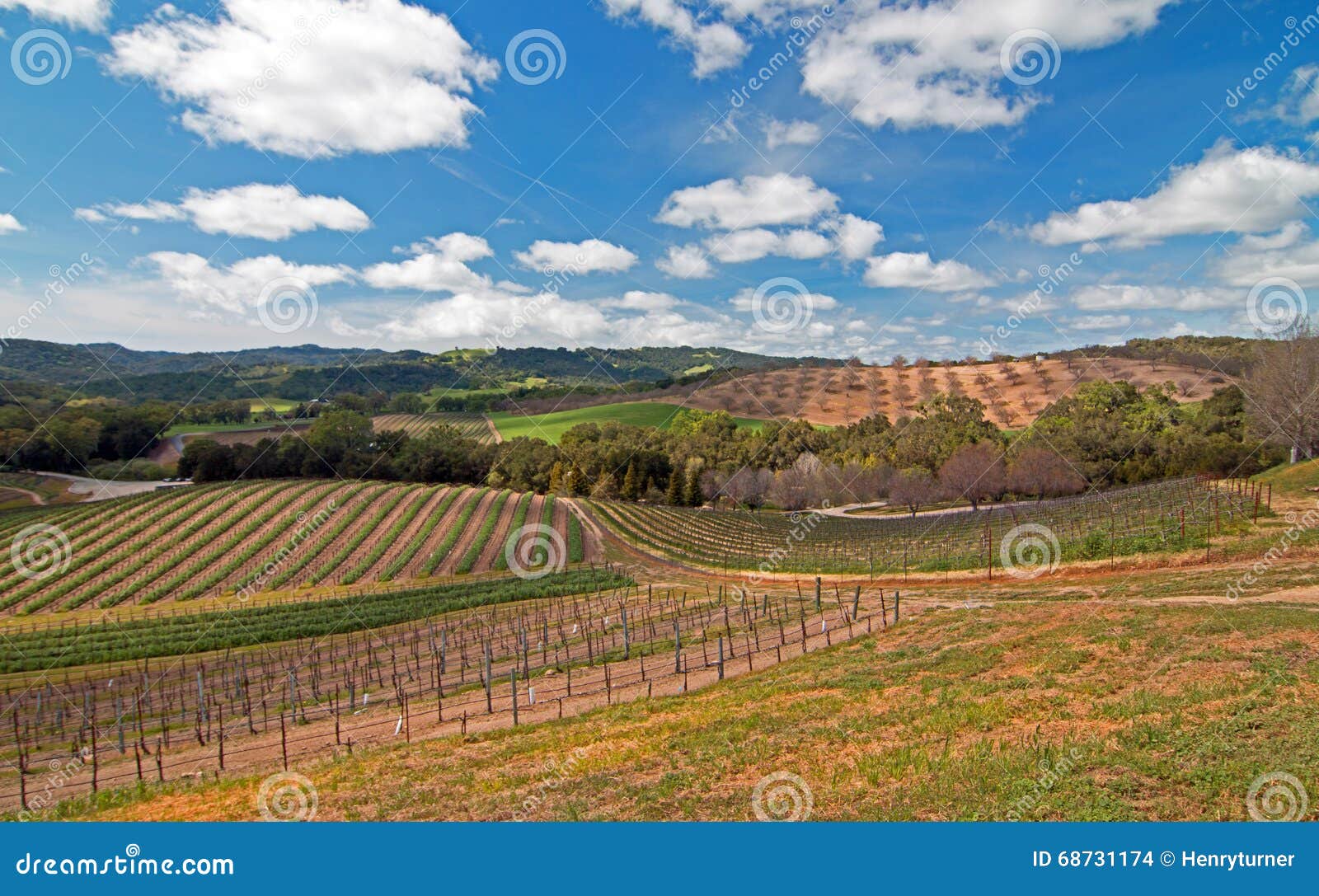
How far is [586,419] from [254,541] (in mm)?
63227

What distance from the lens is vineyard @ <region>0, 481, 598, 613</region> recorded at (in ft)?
136

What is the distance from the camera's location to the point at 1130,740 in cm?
884

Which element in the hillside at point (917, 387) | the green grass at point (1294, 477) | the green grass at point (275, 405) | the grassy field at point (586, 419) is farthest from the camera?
the grassy field at point (586, 419)

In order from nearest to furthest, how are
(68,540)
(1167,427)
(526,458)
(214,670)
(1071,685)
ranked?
(1071,685) → (214,670) → (68,540) → (1167,427) → (526,458)

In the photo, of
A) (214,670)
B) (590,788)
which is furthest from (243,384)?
(590,788)

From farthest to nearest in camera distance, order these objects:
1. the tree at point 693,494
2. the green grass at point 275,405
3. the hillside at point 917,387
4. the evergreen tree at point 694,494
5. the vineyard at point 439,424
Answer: the green grass at point 275,405 → the hillside at point 917,387 → the vineyard at point 439,424 → the evergreen tree at point 694,494 → the tree at point 693,494

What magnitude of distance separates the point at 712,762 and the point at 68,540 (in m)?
56.0

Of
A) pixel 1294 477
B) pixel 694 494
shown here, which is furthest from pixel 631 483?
pixel 1294 477

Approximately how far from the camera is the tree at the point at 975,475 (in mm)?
68562

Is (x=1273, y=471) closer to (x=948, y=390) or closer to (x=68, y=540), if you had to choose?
(x=948, y=390)

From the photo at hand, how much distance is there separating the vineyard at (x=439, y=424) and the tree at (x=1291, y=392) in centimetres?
8429

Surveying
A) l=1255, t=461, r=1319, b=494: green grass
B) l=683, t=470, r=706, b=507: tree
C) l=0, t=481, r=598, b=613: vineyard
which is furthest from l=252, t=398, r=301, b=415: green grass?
l=1255, t=461, r=1319, b=494: green grass

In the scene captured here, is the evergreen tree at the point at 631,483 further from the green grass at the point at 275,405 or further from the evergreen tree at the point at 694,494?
the green grass at the point at 275,405

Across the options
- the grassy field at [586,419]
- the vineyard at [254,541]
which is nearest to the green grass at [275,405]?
the grassy field at [586,419]
